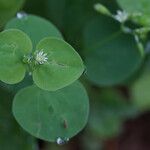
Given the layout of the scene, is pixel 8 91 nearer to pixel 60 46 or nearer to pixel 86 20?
pixel 60 46

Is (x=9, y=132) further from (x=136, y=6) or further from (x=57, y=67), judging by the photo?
(x=136, y=6)

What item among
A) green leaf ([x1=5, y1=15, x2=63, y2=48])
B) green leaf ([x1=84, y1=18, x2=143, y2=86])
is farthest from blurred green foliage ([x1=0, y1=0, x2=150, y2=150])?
green leaf ([x1=5, y1=15, x2=63, y2=48])

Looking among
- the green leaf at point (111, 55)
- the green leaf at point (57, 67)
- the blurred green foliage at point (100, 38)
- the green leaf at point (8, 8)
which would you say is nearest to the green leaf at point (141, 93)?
the blurred green foliage at point (100, 38)

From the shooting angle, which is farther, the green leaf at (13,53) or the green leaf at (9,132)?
the green leaf at (9,132)

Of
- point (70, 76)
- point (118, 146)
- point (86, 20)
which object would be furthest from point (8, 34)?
point (118, 146)

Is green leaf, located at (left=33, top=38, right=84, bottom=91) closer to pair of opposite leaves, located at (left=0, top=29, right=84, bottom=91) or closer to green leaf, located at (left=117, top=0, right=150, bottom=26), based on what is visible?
pair of opposite leaves, located at (left=0, top=29, right=84, bottom=91)

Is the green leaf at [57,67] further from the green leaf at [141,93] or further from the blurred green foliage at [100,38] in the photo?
the green leaf at [141,93]
